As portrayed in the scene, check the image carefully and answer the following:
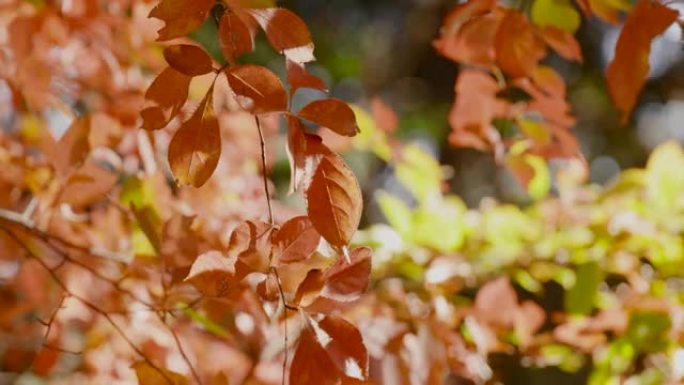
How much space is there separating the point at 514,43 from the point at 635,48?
0.20 meters

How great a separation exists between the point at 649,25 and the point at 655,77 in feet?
11.6

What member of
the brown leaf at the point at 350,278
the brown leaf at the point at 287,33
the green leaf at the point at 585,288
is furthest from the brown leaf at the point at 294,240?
the green leaf at the point at 585,288

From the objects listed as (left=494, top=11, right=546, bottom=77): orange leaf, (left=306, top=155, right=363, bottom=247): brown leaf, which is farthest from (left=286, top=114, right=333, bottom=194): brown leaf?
(left=494, top=11, right=546, bottom=77): orange leaf

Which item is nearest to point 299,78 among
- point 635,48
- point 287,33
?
point 287,33

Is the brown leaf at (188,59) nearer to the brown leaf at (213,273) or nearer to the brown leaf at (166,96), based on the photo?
the brown leaf at (166,96)

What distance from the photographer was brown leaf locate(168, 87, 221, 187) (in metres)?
0.61

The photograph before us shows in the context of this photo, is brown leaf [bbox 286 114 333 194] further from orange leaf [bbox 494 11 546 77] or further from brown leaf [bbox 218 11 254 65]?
orange leaf [bbox 494 11 546 77]

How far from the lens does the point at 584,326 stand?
1252mm

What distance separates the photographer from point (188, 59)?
1.97 ft

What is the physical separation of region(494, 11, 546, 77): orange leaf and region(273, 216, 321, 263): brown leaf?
1.30 ft

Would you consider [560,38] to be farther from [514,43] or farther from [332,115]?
[332,115]

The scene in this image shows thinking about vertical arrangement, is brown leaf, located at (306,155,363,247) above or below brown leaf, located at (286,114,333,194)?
below

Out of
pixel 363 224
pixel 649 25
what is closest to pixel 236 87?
pixel 649 25

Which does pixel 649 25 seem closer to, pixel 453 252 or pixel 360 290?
pixel 360 290
